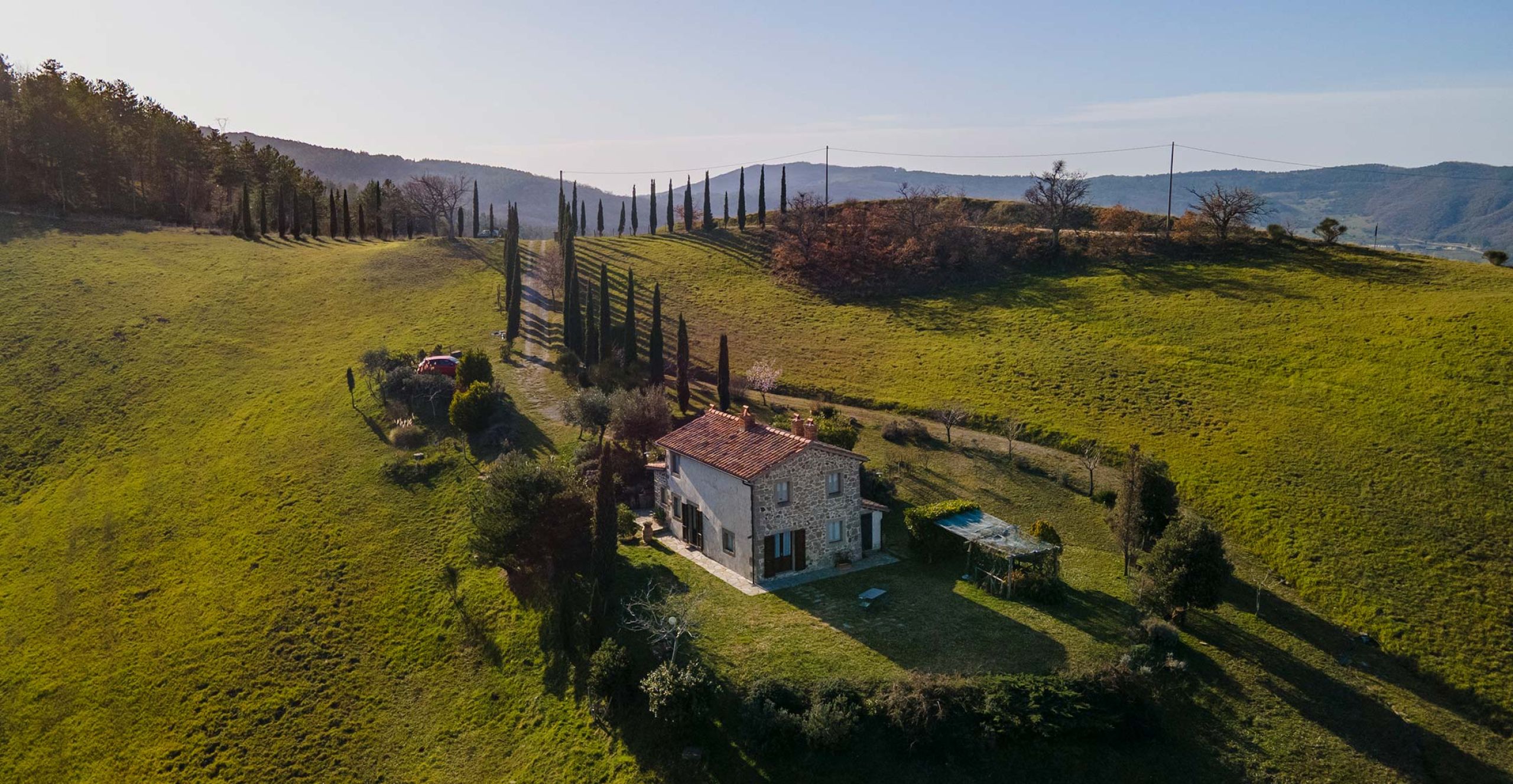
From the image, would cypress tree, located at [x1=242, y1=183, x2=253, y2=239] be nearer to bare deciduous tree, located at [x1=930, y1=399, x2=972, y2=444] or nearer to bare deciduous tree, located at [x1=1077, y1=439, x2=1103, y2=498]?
bare deciduous tree, located at [x1=930, y1=399, x2=972, y2=444]

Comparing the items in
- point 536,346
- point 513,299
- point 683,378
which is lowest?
point 683,378

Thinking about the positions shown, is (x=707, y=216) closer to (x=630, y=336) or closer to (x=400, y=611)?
(x=630, y=336)

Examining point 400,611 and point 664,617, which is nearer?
point 664,617

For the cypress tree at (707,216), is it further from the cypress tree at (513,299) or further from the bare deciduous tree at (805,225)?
the cypress tree at (513,299)

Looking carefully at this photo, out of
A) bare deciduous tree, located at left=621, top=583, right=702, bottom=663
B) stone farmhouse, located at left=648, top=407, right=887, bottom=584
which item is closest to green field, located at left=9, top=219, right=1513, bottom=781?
bare deciduous tree, located at left=621, top=583, right=702, bottom=663

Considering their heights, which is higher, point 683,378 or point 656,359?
point 656,359

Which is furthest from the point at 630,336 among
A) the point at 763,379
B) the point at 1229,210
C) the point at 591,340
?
the point at 1229,210

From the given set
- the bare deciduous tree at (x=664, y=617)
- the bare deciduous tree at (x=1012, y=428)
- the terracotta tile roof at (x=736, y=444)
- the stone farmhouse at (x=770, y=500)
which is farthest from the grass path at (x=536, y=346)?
the bare deciduous tree at (x=1012, y=428)
